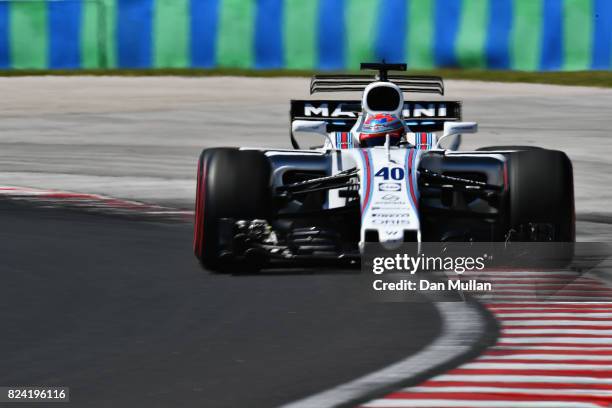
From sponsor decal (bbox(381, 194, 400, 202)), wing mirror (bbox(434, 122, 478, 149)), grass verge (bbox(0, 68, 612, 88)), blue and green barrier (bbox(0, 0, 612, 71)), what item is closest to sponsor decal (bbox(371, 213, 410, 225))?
sponsor decal (bbox(381, 194, 400, 202))

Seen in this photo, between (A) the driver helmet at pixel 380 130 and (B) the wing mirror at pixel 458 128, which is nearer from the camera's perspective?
(A) the driver helmet at pixel 380 130

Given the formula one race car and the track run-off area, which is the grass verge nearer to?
the track run-off area

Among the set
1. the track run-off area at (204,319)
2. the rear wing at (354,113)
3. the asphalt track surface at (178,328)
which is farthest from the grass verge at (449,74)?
the asphalt track surface at (178,328)

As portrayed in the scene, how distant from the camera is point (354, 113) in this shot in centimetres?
1112

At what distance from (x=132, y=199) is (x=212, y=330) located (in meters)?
6.11

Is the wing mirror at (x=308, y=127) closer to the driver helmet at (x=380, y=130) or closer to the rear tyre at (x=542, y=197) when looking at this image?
the driver helmet at (x=380, y=130)

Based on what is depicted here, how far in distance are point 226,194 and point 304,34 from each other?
631 inches

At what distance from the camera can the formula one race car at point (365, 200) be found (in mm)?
9008

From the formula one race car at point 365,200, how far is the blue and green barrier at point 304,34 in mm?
14985

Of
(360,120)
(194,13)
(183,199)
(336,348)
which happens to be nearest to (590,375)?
(336,348)

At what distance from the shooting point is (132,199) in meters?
13.7

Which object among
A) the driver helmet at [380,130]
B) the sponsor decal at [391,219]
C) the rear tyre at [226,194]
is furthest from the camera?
the driver helmet at [380,130]

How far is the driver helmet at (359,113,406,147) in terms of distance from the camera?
10172mm

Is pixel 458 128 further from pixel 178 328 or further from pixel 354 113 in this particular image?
pixel 178 328
